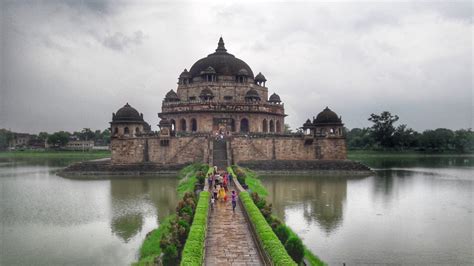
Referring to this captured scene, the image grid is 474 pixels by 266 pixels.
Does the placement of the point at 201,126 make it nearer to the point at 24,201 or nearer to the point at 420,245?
the point at 24,201

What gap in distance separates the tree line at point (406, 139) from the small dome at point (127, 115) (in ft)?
112

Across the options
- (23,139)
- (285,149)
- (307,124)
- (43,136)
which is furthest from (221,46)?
(23,139)

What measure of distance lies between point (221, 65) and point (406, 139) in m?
31.0

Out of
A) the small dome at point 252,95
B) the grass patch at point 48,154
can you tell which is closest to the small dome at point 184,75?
the small dome at point 252,95

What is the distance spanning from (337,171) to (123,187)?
47.9ft

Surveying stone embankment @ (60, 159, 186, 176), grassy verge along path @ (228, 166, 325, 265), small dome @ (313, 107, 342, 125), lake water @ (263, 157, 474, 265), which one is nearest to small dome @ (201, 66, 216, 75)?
small dome @ (313, 107, 342, 125)

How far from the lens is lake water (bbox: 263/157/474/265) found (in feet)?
35.6

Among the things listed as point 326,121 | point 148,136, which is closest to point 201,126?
point 148,136

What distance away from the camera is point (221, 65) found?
36.6 m

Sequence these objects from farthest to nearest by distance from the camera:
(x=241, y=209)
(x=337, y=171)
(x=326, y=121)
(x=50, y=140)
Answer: (x=50, y=140) < (x=326, y=121) < (x=337, y=171) < (x=241, y=209)

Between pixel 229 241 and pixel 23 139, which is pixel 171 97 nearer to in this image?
pixel 229 241

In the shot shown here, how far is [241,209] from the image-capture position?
12.9m

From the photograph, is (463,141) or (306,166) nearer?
(306,166)

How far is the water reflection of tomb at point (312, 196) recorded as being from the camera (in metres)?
15.0
